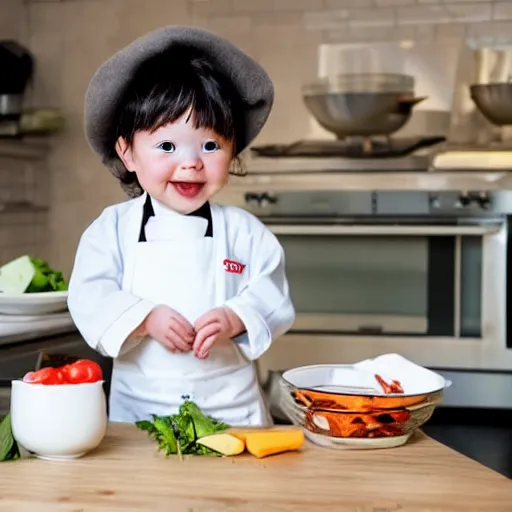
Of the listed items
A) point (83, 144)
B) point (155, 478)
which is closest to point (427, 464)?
point (155, 478)

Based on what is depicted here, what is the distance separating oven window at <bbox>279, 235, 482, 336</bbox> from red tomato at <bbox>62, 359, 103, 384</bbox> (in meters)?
1.59

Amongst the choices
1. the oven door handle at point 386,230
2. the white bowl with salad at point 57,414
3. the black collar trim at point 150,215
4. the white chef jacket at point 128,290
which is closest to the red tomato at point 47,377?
the white bowl with salad at point 57,414

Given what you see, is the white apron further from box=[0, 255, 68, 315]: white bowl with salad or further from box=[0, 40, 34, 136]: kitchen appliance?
box=[0, 40, 34, 136]: kitchen appliance

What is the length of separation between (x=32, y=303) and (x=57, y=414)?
1.22 ft

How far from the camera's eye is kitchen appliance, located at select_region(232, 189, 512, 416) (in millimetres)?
2381

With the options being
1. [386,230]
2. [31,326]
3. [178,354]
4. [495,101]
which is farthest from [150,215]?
[495,101]

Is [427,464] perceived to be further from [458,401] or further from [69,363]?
[458,401]

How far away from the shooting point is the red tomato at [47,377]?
2.78 feet

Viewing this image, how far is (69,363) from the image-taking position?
0.96 metres

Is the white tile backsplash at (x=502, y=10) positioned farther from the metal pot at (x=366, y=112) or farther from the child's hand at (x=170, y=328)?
the child's hand at (x=170, y=328)

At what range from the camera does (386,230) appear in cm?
238

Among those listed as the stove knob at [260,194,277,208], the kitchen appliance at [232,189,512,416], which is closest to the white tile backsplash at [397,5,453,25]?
the kitchen appliance at [232,189,512,416]

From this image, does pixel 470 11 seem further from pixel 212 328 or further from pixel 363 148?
pixel 212 328

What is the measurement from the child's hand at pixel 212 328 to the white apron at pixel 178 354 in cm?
4
